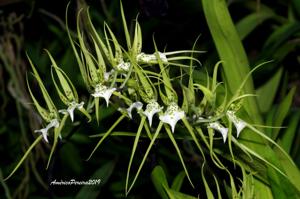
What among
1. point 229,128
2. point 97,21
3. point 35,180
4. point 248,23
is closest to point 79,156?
point 35,180

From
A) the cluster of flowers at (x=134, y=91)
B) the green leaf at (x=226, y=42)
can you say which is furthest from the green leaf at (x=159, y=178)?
the green leaf at (x=226, y=42)

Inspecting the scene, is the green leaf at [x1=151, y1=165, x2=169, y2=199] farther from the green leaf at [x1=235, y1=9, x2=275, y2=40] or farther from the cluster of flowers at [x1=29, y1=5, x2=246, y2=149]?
the green leaf at [x1=235, y1=9, x2=275, y2=40]

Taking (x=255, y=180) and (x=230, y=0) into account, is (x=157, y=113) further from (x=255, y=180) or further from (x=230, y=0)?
(x=230, y=0)

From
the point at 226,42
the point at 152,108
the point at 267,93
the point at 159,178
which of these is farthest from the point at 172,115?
the point at 267,93

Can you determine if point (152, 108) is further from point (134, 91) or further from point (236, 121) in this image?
point (236, 121)

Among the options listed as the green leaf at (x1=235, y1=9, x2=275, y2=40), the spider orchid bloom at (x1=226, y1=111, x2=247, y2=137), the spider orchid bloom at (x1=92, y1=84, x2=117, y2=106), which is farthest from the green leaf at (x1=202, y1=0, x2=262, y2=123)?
the green leaf at (x1=235, y1=9, x2=275, y2=40)
